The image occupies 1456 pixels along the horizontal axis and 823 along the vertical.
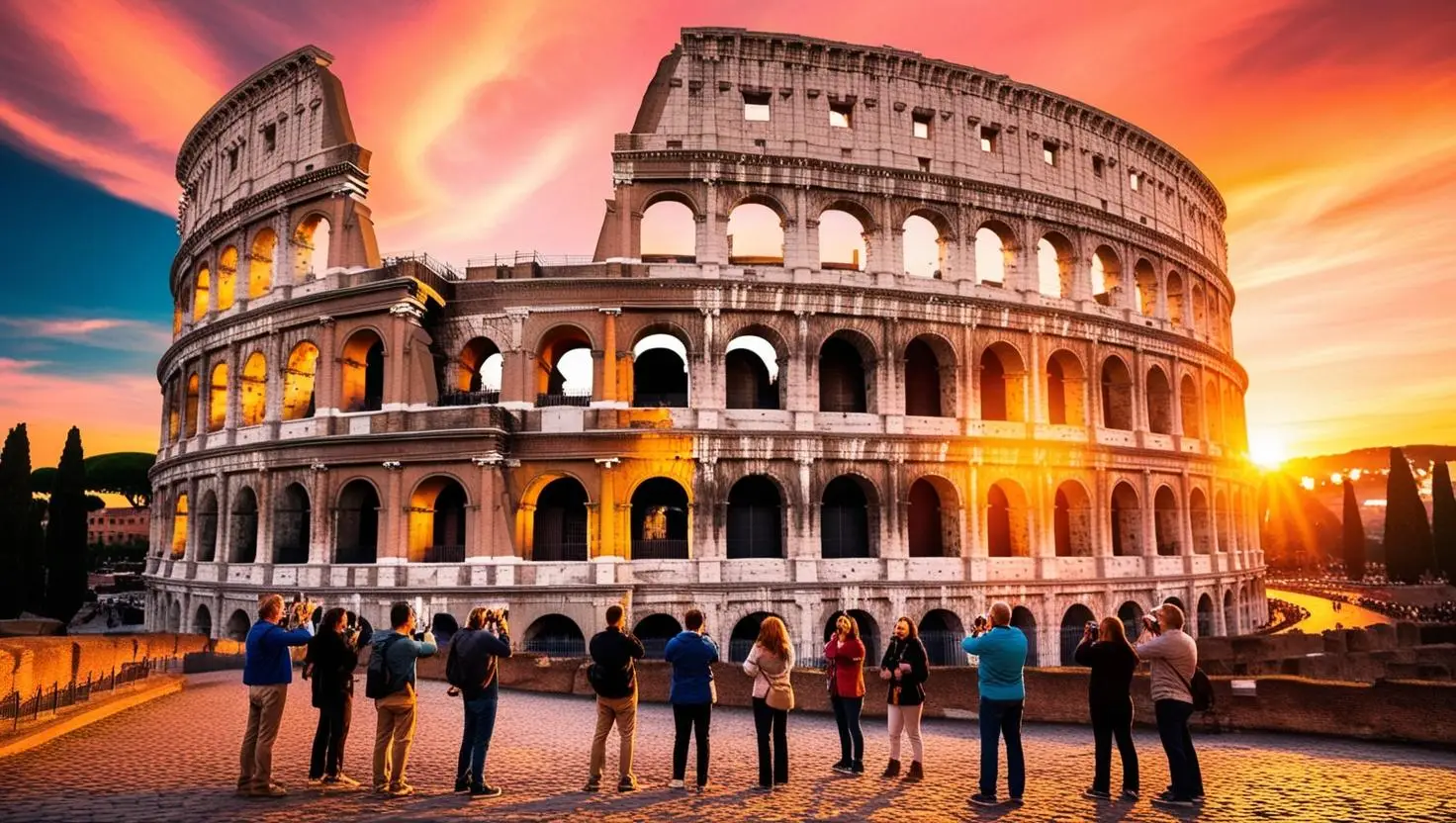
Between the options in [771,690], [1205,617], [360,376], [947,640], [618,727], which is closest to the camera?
[618,727]

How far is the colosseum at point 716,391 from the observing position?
77.9ft

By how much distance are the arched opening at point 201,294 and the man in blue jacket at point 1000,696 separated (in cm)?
3082

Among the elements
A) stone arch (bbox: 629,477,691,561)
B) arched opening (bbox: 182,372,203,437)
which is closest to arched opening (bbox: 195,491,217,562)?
arched opening (bbox: 182,372,203,437)

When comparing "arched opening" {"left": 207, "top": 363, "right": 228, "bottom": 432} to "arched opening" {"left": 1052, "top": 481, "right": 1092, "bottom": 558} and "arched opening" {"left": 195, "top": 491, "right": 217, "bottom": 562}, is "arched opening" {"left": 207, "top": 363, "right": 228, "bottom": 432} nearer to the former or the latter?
"arched opening" {"left": 195, "top": 491, "right": 217, "bottom": 562}

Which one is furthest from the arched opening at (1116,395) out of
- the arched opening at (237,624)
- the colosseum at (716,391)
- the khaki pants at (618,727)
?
the arched opening at (237,624)

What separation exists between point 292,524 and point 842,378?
17022 mm

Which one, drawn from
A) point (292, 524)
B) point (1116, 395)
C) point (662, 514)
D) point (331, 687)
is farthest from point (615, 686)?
point (1116, 395)

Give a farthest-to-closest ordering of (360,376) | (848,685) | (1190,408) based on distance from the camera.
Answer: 1. (1190,408)
2. (360,376)
3. (848,685)

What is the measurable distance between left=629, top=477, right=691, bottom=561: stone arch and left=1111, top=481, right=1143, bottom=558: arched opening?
14.3 meters

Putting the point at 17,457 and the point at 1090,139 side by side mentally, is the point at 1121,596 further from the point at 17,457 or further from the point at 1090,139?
the point at 17,457

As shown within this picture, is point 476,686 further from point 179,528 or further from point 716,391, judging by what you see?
point 179,528

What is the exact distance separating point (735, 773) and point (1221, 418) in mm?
31167

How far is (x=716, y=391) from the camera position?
80.0ft

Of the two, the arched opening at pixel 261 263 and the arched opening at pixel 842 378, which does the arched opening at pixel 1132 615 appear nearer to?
the arched opening at pixel 842 378
